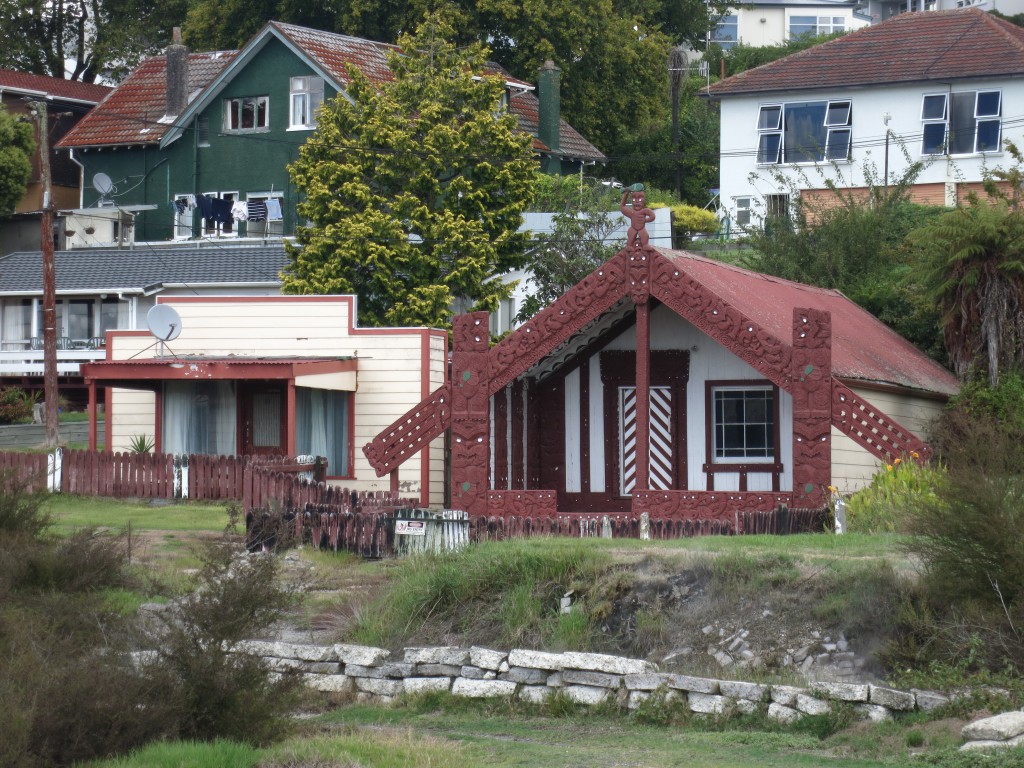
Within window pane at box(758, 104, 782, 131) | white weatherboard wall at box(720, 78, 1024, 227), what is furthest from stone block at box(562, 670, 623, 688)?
window pane at box(758, 104, 782, 131)

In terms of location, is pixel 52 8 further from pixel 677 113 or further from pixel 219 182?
pixel 677 113

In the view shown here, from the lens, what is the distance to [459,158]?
1320 inches

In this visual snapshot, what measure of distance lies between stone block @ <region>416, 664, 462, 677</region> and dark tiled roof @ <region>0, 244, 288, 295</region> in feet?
96.3

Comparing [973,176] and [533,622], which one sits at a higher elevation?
[973,176]

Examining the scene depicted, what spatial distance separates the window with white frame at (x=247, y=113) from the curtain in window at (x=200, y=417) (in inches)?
773

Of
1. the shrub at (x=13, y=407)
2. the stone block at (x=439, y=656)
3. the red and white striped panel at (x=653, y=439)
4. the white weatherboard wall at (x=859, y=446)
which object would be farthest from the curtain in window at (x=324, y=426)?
the stone block at (x=439, y=656)

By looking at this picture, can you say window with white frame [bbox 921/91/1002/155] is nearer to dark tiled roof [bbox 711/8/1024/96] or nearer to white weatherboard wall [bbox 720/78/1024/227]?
white weatherboard wall [bbox 720/78/1024/227]

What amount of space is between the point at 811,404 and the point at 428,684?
8793mm

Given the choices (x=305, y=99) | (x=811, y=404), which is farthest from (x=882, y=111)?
(x=811, y=404)

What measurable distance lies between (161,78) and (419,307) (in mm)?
24653

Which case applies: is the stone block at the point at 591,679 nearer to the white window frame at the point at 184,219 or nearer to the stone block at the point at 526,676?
the stone block at the point at 526,676

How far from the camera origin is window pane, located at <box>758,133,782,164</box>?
158ft

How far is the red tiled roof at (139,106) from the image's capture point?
50.4m

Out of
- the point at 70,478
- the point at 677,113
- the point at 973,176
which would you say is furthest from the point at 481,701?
the point at 677,113
